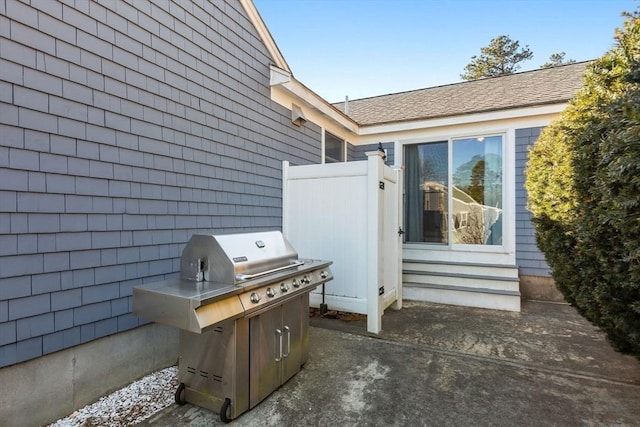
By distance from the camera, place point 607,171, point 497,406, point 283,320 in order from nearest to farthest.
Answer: point 607,171 → point 497,406 → point 283,320

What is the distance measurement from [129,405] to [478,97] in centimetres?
736

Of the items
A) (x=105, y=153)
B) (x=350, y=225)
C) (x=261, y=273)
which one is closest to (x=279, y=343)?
(x=261, y=273)

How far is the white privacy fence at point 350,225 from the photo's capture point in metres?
3.97

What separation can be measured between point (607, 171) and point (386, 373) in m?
2.30

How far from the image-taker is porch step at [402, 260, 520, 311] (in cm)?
505

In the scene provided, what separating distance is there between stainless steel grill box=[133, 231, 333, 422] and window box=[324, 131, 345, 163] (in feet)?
12.3

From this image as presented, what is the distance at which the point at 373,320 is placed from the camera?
3945 mm

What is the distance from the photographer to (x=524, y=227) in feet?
18.0

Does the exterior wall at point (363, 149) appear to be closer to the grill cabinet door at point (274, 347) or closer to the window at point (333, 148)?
the window at point (333, 148)

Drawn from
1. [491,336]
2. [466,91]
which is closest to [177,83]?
[491,336]

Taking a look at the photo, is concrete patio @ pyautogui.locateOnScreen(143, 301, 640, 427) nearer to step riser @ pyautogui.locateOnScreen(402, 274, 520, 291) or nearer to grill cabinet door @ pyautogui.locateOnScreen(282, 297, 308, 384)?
grill cabinet door @ pyautogui.locateOnScreen(282, 297, 308, 384)

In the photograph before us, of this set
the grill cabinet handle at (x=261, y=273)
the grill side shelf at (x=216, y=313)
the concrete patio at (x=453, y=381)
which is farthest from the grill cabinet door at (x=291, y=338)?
the grill side shelf at (x=216, y=313)

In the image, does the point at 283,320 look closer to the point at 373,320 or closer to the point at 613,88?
the point at 373,320

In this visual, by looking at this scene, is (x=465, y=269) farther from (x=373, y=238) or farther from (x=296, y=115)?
(x=296, y=115)
